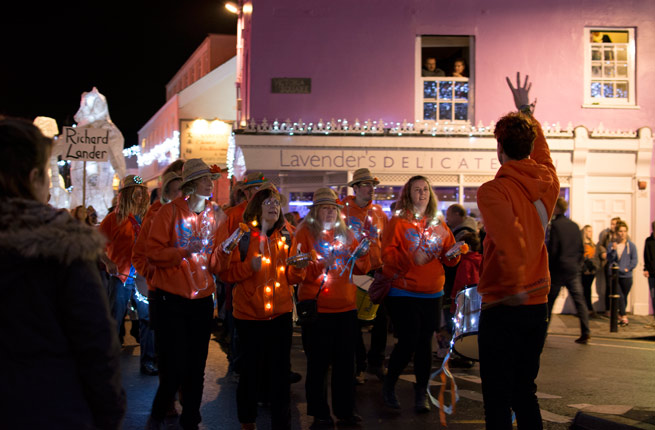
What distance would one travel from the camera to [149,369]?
8.36 meters

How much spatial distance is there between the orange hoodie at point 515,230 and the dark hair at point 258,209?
80.0 inches

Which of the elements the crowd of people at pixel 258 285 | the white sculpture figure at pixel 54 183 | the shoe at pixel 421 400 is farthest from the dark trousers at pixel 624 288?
the white sculpture figure at pixel 54 183

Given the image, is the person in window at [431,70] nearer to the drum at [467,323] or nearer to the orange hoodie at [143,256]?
the orange hoodie at [143,256]

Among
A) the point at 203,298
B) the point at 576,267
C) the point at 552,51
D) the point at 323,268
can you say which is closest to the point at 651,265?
the point at 576,267

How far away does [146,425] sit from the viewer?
620 cm

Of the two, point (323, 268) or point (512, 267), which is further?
point (323, 268)

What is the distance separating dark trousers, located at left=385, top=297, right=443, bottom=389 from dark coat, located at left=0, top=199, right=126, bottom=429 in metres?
4.33

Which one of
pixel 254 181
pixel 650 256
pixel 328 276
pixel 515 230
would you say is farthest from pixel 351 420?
pixel 650 256

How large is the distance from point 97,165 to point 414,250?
45.3 feet

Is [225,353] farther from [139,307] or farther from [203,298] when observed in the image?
[203,298]

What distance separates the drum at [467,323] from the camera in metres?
5.03

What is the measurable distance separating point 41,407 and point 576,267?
31.2 ft

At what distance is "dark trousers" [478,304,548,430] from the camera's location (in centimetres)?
420

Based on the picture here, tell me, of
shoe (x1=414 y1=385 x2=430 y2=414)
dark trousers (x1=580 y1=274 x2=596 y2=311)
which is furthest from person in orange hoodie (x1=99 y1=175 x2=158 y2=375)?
dark trousers (x1=580 y1=274 x2=596 y2=311)
